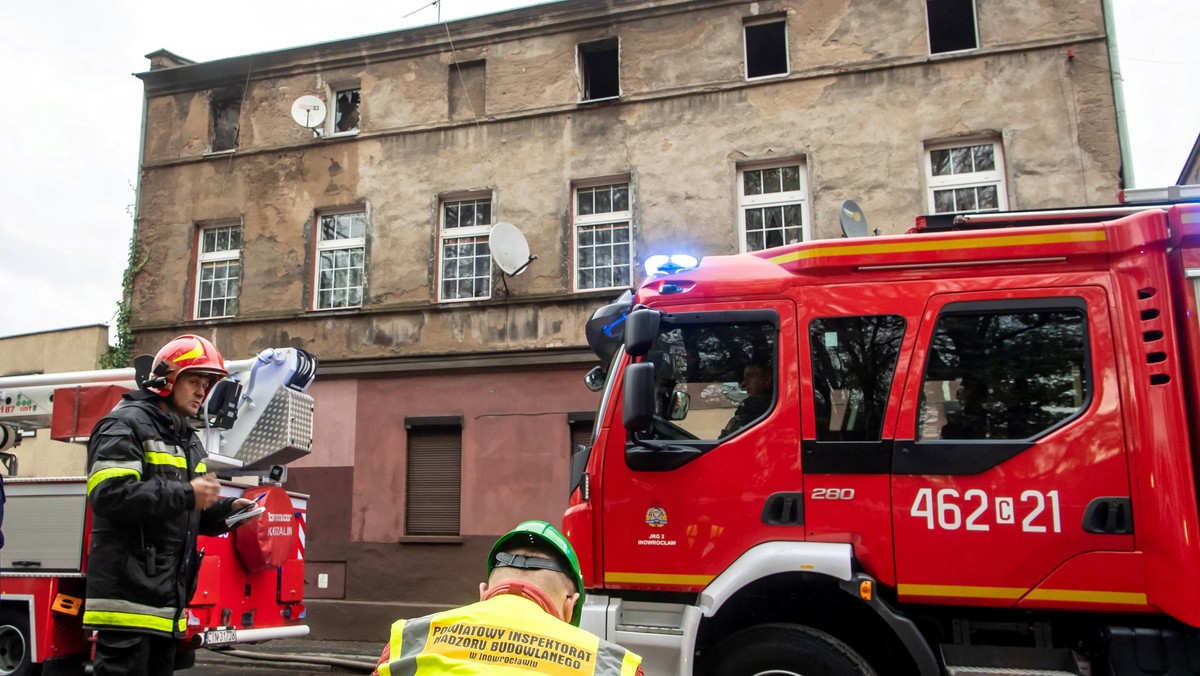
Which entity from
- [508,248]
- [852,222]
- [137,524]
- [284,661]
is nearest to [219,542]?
[137,524]

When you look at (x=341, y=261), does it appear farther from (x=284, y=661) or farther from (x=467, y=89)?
(x=284, y=661)

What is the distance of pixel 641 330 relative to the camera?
471cm

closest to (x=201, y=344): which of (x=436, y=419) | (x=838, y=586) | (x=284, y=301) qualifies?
(x=838, y=586)

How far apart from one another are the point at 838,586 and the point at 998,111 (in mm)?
9345

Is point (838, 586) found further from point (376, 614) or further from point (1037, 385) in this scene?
point (376, 614)

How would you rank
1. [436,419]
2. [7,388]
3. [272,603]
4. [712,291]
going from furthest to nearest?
[436,419] → [7,388] → [272,603] → [712,291]

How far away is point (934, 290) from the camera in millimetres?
4605

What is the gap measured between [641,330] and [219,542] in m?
4.08

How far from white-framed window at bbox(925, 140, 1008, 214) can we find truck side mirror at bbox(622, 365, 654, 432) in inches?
330

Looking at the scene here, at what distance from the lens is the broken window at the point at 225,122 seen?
50.8ft

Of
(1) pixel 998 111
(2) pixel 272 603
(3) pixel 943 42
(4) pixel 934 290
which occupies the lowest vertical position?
(2) pixel 272 603

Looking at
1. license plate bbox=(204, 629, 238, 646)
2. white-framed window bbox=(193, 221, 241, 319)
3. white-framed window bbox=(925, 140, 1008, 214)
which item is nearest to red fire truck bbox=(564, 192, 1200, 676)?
license plate bbox=(204, 629, 238, 646)

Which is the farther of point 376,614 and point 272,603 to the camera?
point 376,614

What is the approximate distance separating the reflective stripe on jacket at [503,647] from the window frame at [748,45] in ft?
38.0
